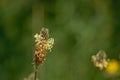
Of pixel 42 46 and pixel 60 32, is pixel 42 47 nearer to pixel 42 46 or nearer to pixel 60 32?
pixel 42 46

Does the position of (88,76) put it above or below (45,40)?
above

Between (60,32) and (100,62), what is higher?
(60,32)

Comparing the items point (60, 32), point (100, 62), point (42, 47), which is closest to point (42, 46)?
point (42, 47)

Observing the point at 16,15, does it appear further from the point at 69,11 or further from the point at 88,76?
the point at 88,76

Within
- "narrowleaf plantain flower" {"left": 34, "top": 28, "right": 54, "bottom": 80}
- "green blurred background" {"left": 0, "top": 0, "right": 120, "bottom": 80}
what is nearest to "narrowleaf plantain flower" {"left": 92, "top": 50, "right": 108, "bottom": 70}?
"narrowleaf plantain flower" {"left": 34, "top": 28, "right": 54, "bottom": 80}

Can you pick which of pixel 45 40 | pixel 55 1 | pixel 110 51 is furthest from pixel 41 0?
pixel 45 40

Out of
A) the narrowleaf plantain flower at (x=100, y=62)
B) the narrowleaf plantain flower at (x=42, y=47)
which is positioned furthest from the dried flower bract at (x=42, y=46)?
the narrowleaf plantain flower at (x=100, y=62)

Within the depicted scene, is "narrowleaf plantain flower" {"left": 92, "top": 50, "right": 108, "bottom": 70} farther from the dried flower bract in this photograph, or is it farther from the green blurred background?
the green blurred background

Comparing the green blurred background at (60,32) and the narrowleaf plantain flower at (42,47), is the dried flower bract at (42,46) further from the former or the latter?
the green blurred background at (60,32)
